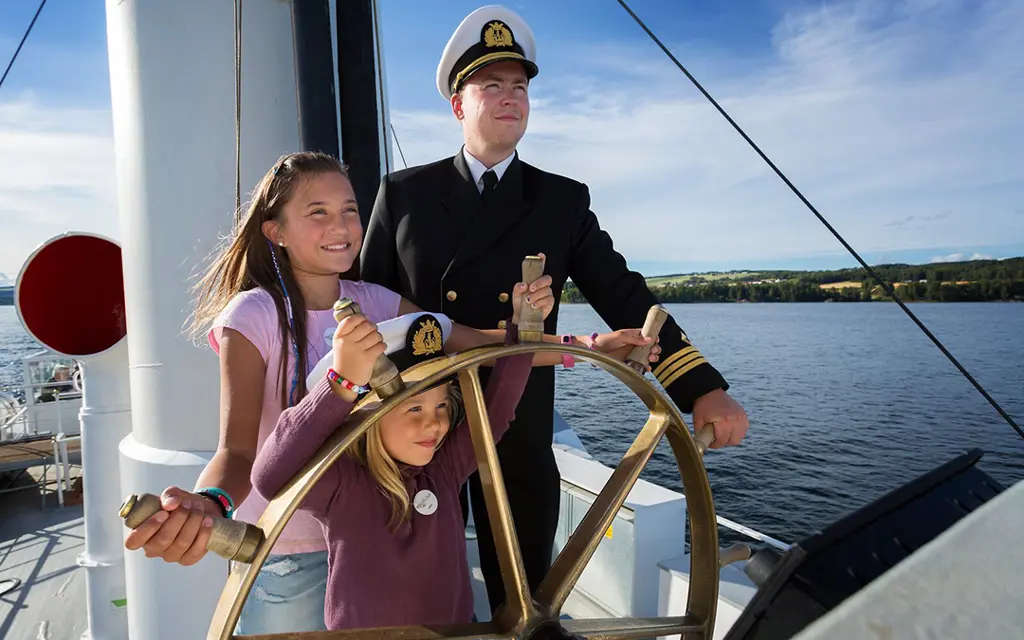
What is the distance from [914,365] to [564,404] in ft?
66.3

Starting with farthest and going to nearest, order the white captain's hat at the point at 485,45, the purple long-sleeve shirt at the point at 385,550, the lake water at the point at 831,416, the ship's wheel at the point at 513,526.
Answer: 1. the lake water at the point at 831,416
2. the white captain's hat at the point at 485,45
3. the purple long-sleeve shirt at the point at 385,550
4. the ship's wheel at the point at 513,526

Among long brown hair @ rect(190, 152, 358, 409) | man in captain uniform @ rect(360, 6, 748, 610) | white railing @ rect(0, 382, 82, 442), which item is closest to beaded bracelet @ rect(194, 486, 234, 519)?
long brown hair @ rect(190, 152, 358, 409)


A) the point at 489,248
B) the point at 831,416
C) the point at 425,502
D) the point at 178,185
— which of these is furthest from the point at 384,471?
the point at 831,416

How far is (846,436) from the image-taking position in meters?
24.1

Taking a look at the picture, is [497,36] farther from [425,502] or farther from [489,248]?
[425,502]

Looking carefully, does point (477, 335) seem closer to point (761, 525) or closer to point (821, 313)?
point (761, 525)

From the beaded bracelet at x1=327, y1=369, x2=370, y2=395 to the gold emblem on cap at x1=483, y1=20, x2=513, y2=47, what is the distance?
1.03 metres

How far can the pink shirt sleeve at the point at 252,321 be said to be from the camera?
1220mm

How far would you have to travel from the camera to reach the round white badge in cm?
123

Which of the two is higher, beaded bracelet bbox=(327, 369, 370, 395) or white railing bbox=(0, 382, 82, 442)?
beaded bracelet bbox=(327, 369, 370, 395)

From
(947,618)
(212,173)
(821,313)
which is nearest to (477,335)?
Result: (947,618)

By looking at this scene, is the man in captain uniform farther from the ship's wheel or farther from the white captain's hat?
the ship's wheel

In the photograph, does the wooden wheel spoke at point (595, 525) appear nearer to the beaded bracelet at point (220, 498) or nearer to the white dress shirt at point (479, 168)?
the beaded bracelet at point (220, 498)

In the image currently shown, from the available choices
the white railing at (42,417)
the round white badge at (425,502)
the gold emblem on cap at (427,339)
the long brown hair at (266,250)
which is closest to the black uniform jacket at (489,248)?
the long brown hair at (266,250)
